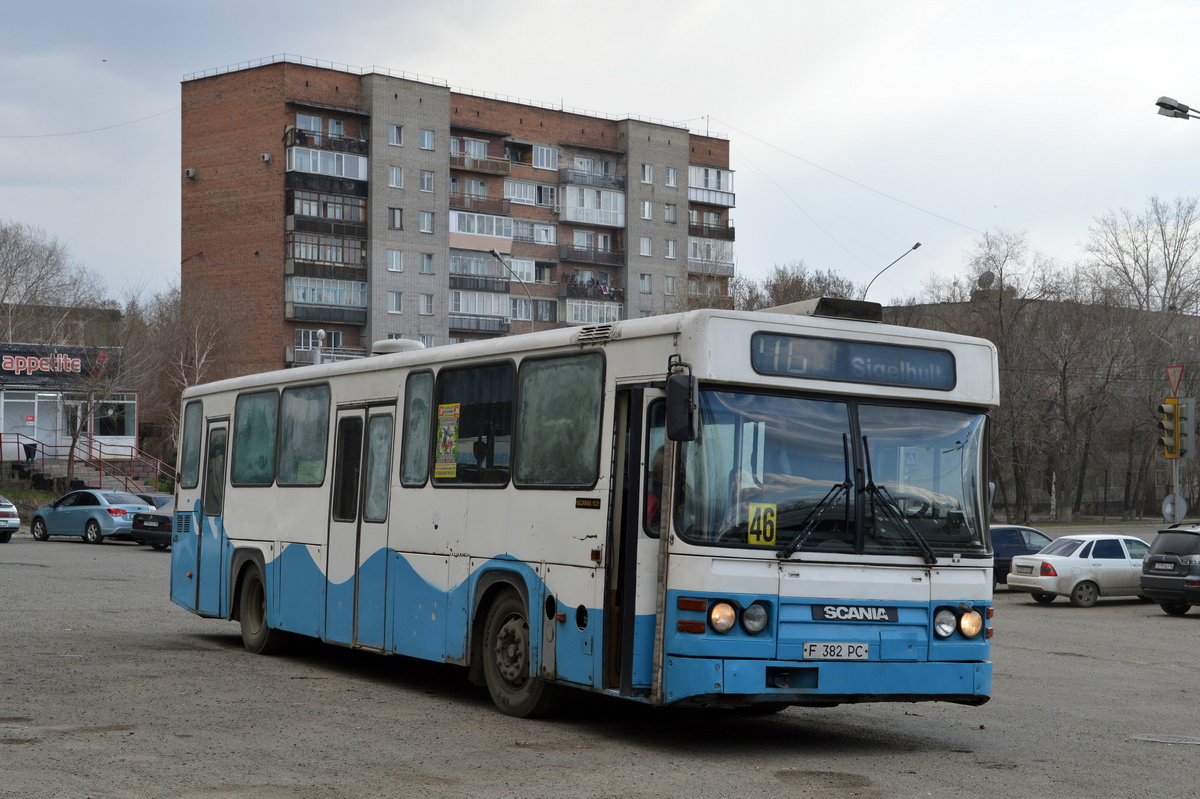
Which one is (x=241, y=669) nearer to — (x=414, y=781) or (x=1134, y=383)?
(x=414, y=781)

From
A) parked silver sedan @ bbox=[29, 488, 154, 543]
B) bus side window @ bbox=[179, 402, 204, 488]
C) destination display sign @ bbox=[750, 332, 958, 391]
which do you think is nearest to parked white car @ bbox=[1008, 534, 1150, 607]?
bus side window @ bbox=[179, 402, 204, 488]

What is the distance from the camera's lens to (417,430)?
11922mm

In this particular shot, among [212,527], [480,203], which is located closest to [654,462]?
[212,527]

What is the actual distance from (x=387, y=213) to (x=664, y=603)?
73393mm

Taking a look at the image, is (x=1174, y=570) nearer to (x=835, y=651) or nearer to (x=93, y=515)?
(x=835, y=651)

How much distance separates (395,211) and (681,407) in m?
74.0

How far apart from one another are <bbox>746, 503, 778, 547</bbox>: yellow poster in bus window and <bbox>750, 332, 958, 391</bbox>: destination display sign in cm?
88

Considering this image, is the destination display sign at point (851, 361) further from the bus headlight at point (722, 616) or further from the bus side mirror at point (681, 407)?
the bus headlight at point (722, 616)

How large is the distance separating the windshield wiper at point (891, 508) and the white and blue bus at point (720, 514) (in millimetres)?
13

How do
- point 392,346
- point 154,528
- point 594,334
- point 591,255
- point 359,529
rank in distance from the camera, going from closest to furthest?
point 594,334, point 359,529, point 392,346, point 154,528, point 591,255

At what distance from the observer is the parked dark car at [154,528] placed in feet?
117

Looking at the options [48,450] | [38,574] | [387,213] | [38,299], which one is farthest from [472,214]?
[38,574]

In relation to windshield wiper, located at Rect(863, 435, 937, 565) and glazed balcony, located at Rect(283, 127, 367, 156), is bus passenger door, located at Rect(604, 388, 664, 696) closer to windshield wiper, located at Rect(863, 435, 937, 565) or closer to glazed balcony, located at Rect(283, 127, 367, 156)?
windshield wiper, located at Rect(863, 435, 937, 565)

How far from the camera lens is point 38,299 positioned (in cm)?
8131
